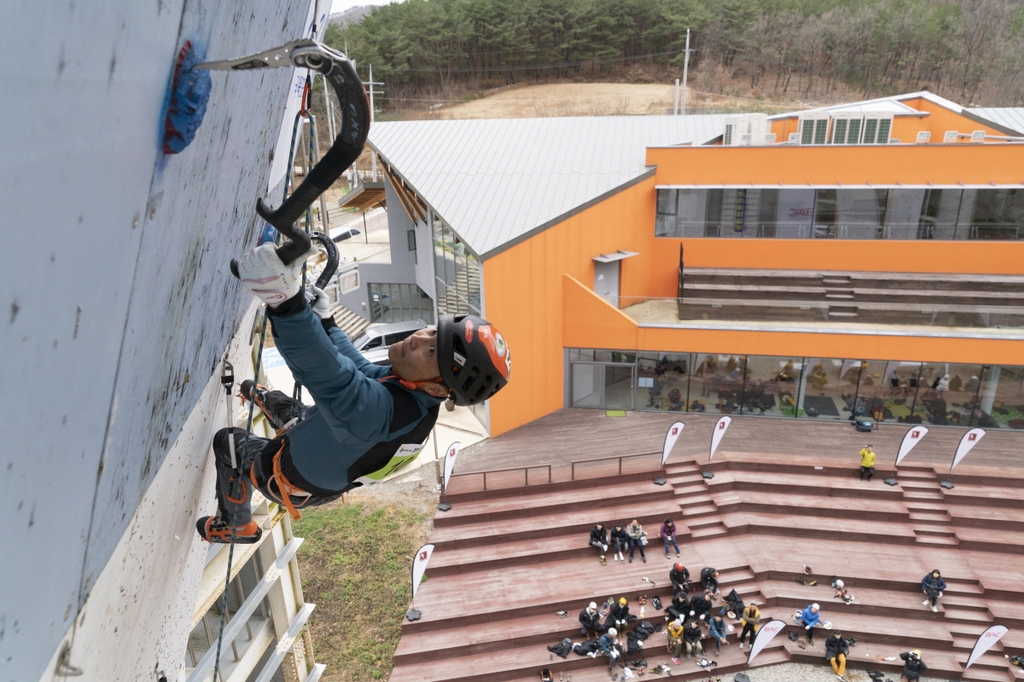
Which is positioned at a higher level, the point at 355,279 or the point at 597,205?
the point at 597,205

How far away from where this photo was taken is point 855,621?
1141 cm

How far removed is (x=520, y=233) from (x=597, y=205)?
2578mm

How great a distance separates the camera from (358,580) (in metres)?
11.8

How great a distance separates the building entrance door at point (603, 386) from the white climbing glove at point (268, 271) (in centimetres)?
1445

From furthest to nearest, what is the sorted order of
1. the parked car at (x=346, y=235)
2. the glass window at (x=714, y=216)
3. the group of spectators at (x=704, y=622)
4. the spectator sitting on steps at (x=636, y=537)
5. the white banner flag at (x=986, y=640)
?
the parked car at (x=346, y=235) < the glass window at (x=714, y=216) < the spectator sitting on steps at (x=636, y=537) < the group of spectators at (x=704, y=622) < the white banner flag at (x=986, y=640)

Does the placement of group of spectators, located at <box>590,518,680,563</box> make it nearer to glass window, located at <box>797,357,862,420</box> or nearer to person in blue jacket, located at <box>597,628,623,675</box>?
person in blue jacket, located at <box>597,628,623,675</box>

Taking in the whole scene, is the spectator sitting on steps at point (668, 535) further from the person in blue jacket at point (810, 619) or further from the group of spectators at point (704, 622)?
the person in blue jacket at point (810, 619)

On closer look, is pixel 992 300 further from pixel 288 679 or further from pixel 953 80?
pixel 953 80

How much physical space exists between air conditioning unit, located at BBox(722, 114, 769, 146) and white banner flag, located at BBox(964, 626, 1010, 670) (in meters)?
12.7

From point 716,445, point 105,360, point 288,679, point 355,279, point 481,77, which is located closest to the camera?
point 105,360

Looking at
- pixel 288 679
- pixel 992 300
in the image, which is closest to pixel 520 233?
pixel 288 679

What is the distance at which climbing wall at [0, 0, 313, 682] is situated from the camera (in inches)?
40.7

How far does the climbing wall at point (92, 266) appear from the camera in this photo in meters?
1.03

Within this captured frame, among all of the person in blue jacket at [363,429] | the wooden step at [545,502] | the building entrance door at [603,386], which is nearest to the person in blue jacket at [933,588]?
the wooden step at [545,502]
